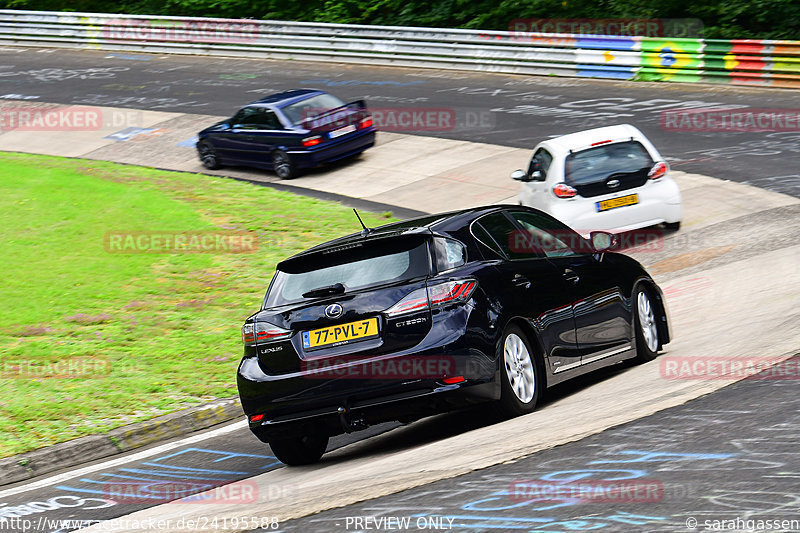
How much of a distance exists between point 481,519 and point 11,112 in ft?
98.0

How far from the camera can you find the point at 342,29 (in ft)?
118

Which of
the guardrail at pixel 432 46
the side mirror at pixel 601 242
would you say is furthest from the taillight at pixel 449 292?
the guardrail at pixel 432 46

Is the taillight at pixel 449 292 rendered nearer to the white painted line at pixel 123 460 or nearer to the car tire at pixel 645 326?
the car tire at pixel 645 326

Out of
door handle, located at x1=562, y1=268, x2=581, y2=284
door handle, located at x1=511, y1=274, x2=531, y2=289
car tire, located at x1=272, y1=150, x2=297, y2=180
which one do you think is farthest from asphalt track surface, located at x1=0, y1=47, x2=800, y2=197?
door handle, located at x1=511, y1=274, x2=531, y2=289

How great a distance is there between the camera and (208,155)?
81.6 ft

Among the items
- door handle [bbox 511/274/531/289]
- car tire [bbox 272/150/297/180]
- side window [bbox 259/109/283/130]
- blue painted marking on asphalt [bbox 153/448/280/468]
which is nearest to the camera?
door handle [bbox 511/274/531/289]

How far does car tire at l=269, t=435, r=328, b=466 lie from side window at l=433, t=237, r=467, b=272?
1607 mm

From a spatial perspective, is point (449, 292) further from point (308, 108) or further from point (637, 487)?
point (308, 108)

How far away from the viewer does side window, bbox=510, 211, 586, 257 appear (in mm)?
8508

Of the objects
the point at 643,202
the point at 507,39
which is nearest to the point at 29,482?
the point at 643,202

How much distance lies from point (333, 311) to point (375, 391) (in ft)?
2.01

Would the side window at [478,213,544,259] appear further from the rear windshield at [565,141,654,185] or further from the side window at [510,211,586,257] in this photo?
the rear windshield at [565,141,654,185]

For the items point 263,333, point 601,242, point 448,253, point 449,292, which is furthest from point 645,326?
point 263,333

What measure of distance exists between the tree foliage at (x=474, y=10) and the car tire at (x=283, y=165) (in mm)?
14641
